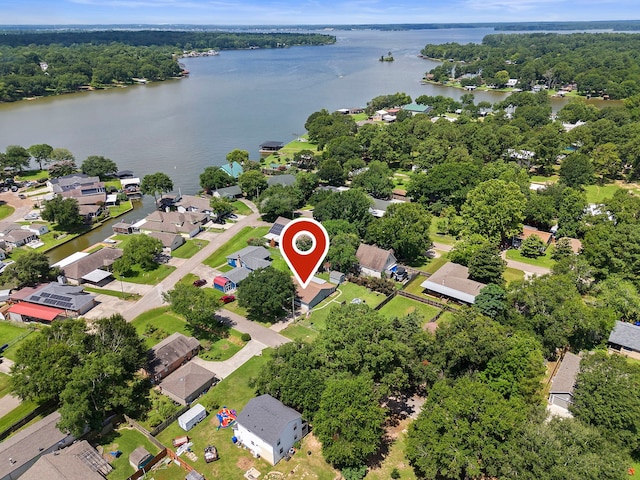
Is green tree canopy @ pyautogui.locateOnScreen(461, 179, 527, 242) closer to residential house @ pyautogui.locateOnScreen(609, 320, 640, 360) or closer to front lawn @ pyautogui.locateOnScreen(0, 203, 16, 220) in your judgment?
residential house @ pyautogui.locateOnScreen(609, 320, 640, 360)

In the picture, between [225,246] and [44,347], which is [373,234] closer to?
[225,246]

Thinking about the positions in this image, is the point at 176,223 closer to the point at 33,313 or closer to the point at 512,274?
the point at 33,313

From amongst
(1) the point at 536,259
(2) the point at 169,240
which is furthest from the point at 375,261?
(2) the point at 169,240

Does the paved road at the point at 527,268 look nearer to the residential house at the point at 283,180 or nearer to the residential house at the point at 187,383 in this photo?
the residential house at the point at 283,180

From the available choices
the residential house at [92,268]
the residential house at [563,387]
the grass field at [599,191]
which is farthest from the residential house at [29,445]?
the grass field at [599,191]

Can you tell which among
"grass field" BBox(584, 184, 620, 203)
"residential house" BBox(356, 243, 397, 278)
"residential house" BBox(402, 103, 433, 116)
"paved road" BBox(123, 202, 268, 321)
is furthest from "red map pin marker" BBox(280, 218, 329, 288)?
"residential house" BBox(402, 103, 433, 116)

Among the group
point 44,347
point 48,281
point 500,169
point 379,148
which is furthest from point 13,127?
point 500,169
